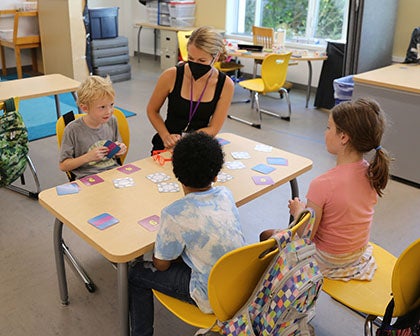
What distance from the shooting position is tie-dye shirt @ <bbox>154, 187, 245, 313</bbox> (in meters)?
1.34

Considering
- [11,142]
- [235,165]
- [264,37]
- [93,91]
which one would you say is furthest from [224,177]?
[264,37]

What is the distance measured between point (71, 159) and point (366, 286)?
138cm

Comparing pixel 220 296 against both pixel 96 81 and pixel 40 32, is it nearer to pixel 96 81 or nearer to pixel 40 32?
pixel 96 81

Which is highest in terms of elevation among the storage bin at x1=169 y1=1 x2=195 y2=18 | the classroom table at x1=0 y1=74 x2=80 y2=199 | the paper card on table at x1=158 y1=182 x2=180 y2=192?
the storage bin at x1=169 y1=1 x2=195 y2=18

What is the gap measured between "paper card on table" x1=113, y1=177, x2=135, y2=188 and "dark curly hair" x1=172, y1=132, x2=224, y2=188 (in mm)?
454

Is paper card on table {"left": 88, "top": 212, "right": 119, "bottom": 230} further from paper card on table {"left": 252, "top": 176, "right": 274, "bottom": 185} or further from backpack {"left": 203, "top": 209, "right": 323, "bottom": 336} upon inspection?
paper card on table {"left": 252, "top": 176, "right": 274, "bottom": 185}

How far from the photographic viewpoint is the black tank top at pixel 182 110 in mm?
2383

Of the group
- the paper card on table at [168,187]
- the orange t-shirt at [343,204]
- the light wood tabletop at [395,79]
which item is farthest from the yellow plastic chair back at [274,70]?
the orange t-shirt at [343,204]

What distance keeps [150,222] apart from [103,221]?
162 millimetres

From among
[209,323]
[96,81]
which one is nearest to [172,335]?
[209,323]

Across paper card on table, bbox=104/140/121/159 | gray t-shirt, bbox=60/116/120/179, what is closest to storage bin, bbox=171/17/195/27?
gray t-shirt, bbox=60/116/120/179

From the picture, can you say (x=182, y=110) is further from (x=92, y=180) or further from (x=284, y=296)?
(x=284, y=296)

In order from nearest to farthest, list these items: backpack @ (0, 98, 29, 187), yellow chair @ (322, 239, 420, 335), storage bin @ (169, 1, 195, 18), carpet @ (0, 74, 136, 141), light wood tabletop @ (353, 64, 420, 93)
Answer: yellow chair @ (322, 239, 420, 335), backpack @ (0, 98, 29, 187), light wood tabletop @ (353, 64, 420, 93), carpet @ (0, 74, 136, 141), storage bin @ (169, 1, 195, 18)

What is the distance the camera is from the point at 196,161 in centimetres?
136
